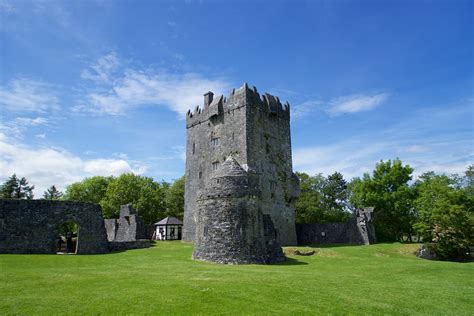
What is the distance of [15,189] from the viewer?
5778 cm

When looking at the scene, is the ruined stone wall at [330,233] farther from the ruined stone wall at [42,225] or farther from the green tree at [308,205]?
the ruined stone wall at [42,225]

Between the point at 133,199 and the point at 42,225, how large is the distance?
32.5 metres

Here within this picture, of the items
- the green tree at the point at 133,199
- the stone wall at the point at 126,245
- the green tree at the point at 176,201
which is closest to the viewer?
the stone wall at the point at 126,245

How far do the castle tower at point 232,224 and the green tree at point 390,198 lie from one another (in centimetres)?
2448

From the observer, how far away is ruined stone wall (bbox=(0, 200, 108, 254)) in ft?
71.1

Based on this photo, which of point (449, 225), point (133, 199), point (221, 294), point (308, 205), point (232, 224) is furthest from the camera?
point (133, 199)

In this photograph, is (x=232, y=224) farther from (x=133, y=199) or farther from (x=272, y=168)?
(x=133, y=199)

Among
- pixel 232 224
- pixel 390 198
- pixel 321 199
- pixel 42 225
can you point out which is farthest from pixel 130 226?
pixel 321 199

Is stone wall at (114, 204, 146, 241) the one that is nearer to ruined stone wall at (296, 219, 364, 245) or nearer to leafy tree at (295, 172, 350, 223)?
ruined stone wall at (296, 219, 364, 245)

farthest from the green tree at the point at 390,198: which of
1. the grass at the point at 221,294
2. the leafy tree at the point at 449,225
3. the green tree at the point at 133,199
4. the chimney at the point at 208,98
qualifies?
the green tree at the point at 133,199

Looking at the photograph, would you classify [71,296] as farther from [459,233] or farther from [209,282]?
[459,233]

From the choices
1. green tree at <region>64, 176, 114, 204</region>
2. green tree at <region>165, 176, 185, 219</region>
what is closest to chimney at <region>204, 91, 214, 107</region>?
green tree at <region>165, 176, 185, 219</region>

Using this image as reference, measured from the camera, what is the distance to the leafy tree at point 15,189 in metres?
56.3

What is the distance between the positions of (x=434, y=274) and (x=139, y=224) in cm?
2793
